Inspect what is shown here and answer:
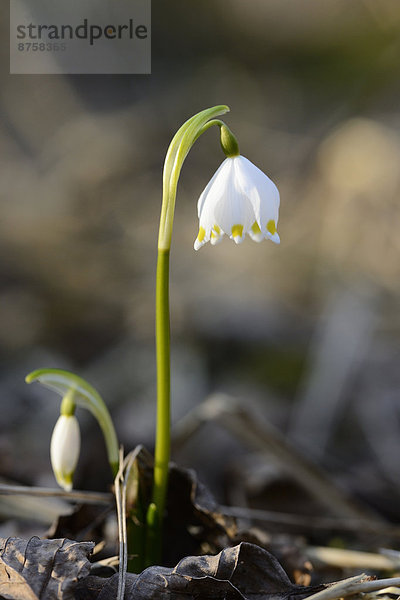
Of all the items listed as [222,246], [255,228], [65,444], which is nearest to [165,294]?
[255,228]

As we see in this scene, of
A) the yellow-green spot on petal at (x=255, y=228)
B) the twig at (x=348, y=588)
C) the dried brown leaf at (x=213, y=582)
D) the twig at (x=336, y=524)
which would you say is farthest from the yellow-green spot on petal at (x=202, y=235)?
the twig at (x=336, y=524)

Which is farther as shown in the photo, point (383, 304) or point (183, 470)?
point (383, 304)

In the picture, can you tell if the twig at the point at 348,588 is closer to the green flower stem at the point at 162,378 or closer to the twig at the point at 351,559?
the green flower stem at the point at 162,378

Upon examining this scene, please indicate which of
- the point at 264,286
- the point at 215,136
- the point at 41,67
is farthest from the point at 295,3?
the point at 264,286

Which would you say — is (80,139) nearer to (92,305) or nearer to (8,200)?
(8,200)

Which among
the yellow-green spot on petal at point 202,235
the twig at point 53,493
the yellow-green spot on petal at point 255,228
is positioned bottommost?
the twig at point 53,493

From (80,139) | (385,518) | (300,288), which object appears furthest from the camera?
(80,139)
